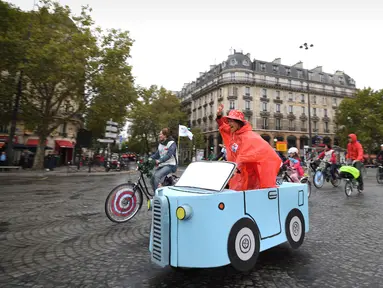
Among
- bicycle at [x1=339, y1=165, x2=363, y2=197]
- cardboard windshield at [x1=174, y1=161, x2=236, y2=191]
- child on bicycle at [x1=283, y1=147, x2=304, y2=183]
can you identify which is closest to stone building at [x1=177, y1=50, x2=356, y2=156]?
bicycle at [x1=339, y1=165, x2=363, y2=197]

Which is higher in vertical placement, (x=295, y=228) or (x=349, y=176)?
(x=349, y=176)

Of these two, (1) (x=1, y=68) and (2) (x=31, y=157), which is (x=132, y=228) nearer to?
(1) (x=1, y=68)

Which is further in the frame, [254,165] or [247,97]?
[247,97]

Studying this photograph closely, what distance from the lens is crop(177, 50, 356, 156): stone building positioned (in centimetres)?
4803

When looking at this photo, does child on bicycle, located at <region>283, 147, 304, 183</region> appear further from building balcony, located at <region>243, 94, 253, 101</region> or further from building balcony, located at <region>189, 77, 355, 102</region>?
building balcony, located at <region>189, 77, 355, 102</region>

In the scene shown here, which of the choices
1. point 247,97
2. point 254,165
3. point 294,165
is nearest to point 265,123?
point 247,97

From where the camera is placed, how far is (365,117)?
4122 centimetres

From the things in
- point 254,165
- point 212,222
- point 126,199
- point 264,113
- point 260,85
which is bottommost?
point 126,199

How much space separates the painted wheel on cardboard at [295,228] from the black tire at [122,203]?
2982 mm

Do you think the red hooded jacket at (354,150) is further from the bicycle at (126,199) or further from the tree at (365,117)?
the tree at (365,117)

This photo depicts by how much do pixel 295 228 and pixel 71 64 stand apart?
18.2m

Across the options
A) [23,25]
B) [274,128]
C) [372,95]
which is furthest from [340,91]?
[23,25]

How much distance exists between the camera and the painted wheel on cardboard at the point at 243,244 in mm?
2455

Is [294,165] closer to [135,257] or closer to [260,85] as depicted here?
[135,257]
